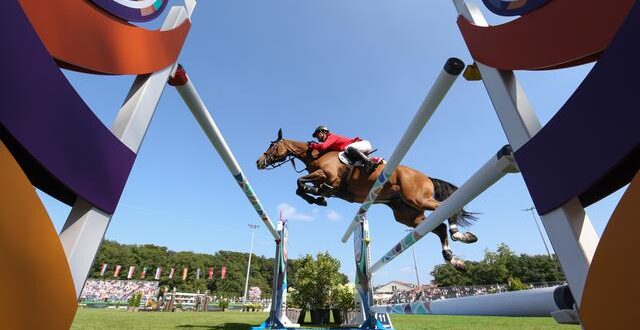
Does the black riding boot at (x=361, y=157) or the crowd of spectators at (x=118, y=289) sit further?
the crowd of spectators at (x=118, y=289)

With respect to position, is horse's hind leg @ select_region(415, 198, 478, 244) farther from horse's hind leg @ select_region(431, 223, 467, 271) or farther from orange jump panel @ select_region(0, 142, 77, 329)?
orange jump panel @ select_region(0, 142, 77, 329)

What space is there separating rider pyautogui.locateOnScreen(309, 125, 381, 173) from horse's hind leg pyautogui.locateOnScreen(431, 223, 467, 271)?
2.84ft

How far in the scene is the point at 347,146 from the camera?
3.33 meters

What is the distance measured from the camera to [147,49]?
1216 mm

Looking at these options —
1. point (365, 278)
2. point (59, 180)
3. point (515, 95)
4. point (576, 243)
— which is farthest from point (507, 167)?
point (365, 278)

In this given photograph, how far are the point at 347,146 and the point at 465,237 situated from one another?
1523 mm

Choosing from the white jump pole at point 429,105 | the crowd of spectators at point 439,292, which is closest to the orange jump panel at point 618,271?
the white jump pole at point 429,105

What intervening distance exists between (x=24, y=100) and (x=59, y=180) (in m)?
0.22

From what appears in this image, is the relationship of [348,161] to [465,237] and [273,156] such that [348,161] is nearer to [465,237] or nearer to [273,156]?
[273,156]

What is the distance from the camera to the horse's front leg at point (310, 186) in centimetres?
306

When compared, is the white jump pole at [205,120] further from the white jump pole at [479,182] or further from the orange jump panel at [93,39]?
the white jump pole at [479,182]

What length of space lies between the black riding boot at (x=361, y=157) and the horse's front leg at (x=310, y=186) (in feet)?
1.16

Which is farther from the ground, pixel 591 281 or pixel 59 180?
pixel 59 180

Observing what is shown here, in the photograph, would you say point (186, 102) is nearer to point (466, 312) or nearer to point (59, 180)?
point (59, 180)
